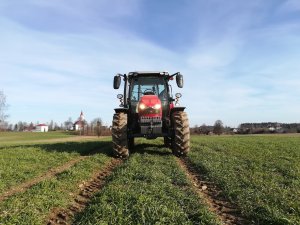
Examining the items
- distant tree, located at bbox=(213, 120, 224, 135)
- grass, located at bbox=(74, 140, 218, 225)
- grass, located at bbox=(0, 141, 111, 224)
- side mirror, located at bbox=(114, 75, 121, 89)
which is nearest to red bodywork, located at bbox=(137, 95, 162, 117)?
side mirror, located at bbox=(114, 75, 121, 89)

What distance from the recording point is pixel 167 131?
15.9 metres

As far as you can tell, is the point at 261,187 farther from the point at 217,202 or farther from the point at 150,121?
the point at 150,121

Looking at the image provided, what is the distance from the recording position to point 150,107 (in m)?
14.9

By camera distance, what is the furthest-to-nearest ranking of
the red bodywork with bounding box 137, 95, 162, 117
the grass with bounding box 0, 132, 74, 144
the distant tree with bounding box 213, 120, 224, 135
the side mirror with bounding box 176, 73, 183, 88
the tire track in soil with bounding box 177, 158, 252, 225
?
the distant tree with bounding box 213, 120, 224, 135 → the grass with bounding box 0, 132, 74, 144 → the side mirror with bounding box 176, 73, 183, 88 → the red bodywork with bounding box 137, 95, 162, 117 → the tire track in soil with bounding box 177, 158, 252, 225

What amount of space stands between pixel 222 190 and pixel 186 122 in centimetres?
669

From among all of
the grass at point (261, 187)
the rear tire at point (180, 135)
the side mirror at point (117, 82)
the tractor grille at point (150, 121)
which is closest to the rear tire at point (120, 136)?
the tractor grille at point (150, 121)

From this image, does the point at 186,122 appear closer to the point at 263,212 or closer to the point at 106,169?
the point at 106,169

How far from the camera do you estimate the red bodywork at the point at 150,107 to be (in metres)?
14.9

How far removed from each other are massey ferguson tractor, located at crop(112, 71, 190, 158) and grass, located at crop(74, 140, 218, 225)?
4.88 meters

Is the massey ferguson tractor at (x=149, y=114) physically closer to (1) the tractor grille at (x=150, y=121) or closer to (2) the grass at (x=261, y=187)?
(1) the tractor grille at (x=150, y=121)

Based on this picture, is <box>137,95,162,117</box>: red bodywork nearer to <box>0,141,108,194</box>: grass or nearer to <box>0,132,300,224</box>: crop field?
<box>0,132,300,224</box>: crop field

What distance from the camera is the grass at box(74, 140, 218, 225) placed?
20.3 ft

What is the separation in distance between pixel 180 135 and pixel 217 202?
7.33m

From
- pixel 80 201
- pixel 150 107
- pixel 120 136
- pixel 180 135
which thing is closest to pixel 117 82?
pixel 150 107
